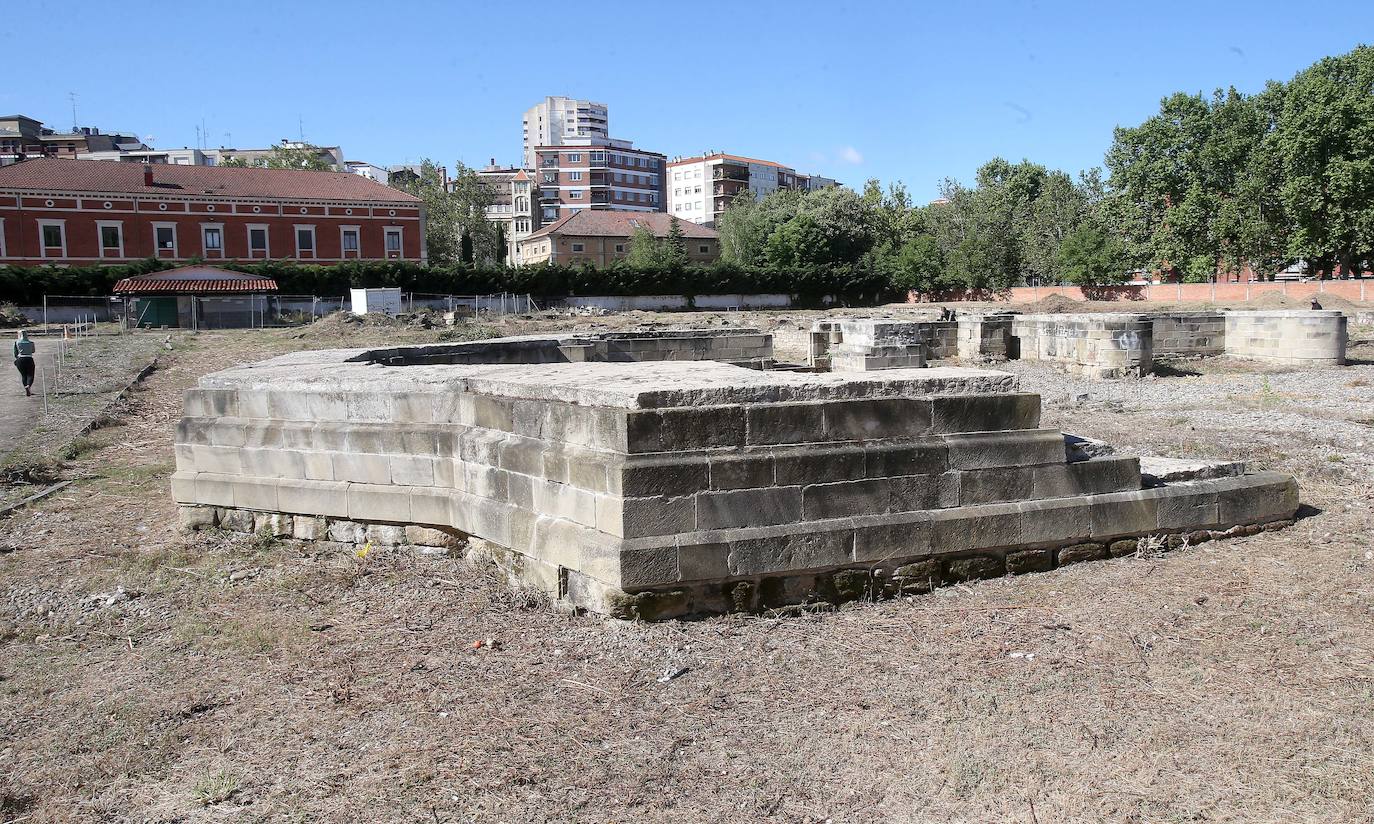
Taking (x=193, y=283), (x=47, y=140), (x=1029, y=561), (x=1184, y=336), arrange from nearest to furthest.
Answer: (x=1029, y=561) < (x=1184, y=336) < (x=193, y=283) < (x=47, y=140)

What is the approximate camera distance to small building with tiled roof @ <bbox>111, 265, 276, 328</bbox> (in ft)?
123

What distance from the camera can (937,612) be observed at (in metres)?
5.32

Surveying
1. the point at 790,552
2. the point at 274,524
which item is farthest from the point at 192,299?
the point at 790,552

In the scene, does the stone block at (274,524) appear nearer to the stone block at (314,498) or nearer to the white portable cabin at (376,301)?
the stone block at (314,498)

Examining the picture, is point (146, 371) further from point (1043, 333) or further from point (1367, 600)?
point (1367, 600)

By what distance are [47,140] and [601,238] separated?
5614 centimetres

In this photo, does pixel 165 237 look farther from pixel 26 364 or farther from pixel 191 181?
pixel 26 364

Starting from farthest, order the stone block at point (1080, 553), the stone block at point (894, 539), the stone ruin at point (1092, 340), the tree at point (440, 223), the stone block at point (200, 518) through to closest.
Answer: the tree at point (440, 223), the stone ruin at point (1092, 340), the stone block at point (200, 518), the stone block at point (1080, 553), the stone block at point (894, 539)

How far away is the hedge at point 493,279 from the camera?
40656mm

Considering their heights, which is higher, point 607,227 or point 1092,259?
point 607,227

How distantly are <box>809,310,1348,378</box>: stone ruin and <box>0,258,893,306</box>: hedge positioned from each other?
30179mm

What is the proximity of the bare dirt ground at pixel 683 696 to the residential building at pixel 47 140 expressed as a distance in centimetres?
9281

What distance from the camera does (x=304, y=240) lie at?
176ft

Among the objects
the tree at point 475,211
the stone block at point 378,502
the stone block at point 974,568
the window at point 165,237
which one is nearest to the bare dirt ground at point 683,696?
the stone block at point 974,568
